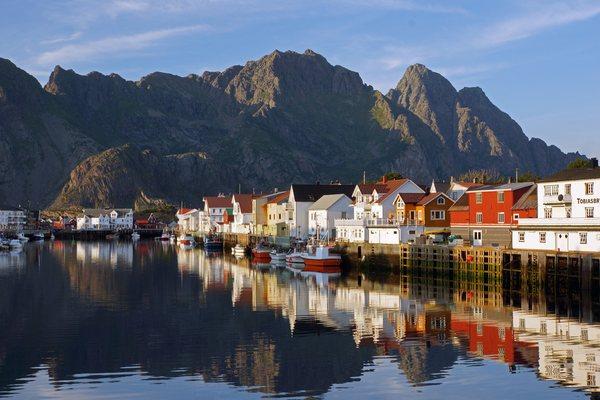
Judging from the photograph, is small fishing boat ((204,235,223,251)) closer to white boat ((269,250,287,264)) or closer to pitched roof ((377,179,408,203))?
white boat ((269,250,287,264))

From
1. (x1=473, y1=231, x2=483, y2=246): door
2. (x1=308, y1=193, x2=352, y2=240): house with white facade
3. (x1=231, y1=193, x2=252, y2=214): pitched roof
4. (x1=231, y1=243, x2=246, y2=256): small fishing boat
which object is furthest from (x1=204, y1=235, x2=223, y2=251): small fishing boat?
(x1=473, y1=231, x2=483, y2=246): door

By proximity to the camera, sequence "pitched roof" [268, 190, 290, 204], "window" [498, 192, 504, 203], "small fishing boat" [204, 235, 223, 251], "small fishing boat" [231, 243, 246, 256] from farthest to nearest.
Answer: "small fishing boat" [204, 235, 223, 251], "pitched roof" [268, 190, 290, 204], "small fishing boat" [231, 243, 246, 256], "window" [498, 192, 504, 203]

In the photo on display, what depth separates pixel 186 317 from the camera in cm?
5488

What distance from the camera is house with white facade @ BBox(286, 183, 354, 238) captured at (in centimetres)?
12850

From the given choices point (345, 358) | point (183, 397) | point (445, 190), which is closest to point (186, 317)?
point (345, 358)

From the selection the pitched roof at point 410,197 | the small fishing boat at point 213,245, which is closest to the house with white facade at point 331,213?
the pitched roof at point 410,197

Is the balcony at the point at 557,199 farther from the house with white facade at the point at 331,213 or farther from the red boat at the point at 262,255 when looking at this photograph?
the red boat at the point at 262,255

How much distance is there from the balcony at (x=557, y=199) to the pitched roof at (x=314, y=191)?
6189cm

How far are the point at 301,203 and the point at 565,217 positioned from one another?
2685 inches

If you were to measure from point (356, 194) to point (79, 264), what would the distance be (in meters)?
39.8

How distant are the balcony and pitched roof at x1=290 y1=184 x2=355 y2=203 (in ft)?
203

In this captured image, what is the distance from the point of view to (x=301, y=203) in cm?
12912

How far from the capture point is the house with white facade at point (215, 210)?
7549 inches

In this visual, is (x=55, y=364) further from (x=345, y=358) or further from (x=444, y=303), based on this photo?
(x=444, y=303)
